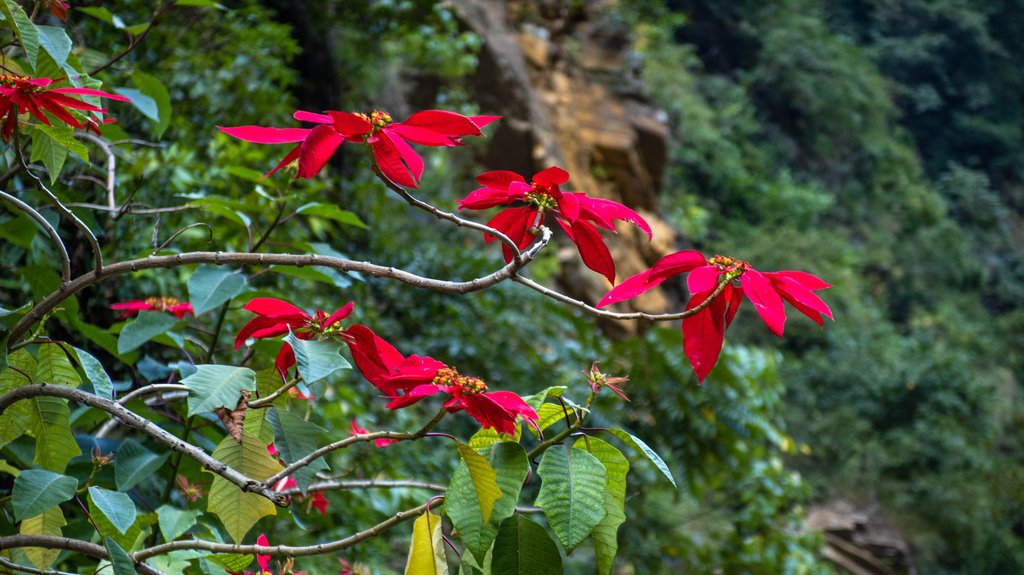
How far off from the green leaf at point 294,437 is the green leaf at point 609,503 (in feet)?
0.44

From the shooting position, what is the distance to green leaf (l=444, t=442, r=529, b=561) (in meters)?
0.40

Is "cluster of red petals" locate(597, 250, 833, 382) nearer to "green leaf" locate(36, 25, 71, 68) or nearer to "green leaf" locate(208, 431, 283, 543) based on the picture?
"green leaf" locate(208, 431, 283, 543)

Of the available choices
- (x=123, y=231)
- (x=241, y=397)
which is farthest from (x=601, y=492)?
(x=123, y=231)

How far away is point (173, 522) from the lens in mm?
573

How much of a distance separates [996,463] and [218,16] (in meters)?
5.93

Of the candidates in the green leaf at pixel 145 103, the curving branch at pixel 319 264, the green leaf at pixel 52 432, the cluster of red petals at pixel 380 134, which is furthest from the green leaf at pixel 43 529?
the green leaf at pixel 145 103

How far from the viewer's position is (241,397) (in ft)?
1.50

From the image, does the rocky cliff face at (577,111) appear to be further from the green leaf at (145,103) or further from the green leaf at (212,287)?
the green leaf at (212,287)

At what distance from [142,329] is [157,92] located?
29 centimetres

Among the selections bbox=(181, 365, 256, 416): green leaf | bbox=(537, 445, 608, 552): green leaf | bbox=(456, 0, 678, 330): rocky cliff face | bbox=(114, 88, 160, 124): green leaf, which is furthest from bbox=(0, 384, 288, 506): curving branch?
bbox=(456, 0, 678, 330): rocky cliff face

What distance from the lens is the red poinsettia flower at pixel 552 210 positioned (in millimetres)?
474

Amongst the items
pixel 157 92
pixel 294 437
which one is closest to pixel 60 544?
pixel 294 437

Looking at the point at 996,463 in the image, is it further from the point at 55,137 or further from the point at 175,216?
the point at 55,137

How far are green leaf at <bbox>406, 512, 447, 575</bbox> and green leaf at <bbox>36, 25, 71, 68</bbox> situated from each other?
36 cm
